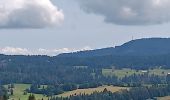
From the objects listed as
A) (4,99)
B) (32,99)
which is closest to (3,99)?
(4,99)

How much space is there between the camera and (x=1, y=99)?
467 feet

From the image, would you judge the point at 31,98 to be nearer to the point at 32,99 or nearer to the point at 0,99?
the point at 32,99

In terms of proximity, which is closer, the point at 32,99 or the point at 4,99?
the point at 32,99

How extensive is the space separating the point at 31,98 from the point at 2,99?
21.2 m

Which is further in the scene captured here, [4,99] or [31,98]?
[4,99]

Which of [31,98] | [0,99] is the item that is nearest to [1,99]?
[0,99]

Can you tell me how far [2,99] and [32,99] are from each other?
21.2 m

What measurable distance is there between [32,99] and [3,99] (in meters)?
21.7

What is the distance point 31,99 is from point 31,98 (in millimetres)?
395

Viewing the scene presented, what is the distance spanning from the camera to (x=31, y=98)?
125 m

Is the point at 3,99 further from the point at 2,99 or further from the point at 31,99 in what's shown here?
the point at 31,99

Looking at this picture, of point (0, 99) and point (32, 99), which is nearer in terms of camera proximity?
point (32, 99)

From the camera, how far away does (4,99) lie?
143500 mm

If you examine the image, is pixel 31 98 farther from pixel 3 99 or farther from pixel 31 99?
pixel 3 99
